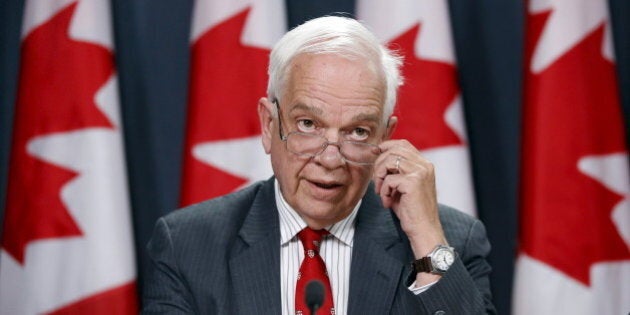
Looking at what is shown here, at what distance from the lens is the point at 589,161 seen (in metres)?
3.57

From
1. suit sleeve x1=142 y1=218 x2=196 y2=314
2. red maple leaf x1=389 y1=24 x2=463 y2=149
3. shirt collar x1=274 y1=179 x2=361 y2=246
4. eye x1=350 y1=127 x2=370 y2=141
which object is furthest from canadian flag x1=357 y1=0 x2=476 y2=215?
suit sleeve x1=142 y1=218 x2=196 y2=314

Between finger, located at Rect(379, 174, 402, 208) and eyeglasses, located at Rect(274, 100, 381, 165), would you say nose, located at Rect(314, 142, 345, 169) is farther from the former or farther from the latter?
finger, located at Rect(379, 174, 402, 208)

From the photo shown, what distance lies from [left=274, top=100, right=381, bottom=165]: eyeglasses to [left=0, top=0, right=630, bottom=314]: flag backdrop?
1020 millimetres

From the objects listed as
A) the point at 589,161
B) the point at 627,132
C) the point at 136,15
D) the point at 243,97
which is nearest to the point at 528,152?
the point at 589,161

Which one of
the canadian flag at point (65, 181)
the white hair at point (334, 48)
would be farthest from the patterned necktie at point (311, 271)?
the canadian flag at point (65, 181)

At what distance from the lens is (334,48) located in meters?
2.56

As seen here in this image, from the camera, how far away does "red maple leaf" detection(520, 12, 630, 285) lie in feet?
11.7

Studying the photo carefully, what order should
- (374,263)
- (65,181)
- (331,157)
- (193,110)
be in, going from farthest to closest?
(193,110) < (65,181) < (374,263) < (331,157)

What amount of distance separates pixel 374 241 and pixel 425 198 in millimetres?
233

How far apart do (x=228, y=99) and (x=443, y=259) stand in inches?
53.9

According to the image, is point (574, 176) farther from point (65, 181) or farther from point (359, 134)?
point (65, 181)

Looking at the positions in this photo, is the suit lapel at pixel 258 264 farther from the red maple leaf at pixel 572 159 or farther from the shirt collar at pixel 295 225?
the red maple leaf at pixel 572 159

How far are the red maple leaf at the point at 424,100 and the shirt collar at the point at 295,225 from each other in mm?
901

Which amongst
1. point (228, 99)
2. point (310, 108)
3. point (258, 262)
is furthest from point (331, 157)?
point (228, 99)
